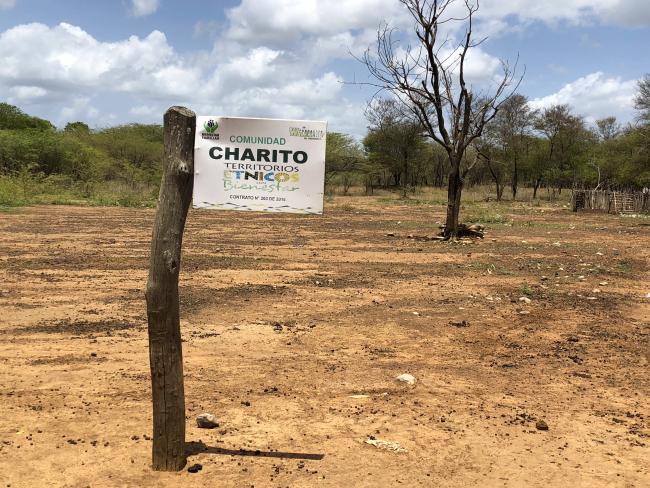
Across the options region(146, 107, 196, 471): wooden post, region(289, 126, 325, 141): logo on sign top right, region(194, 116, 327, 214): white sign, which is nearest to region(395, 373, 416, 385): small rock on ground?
region(194, 116, 327, 214): white sign

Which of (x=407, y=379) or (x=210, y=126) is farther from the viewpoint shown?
(x=407, y=379)

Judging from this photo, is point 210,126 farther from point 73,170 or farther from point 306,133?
point 73,170

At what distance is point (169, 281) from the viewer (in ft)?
10.4

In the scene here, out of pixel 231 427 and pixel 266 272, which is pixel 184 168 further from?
pixel 266 272

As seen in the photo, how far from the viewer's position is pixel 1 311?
6.94 meters

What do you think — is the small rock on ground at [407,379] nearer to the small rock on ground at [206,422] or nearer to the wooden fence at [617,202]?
the small rock on ground at [206,422]

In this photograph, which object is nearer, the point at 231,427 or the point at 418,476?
the point at 418,476

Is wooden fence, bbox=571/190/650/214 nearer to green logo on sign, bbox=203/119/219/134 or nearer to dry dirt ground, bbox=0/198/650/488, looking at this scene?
dry dirt ground, bbox=0/198/650/488

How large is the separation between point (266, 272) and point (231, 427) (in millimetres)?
6173

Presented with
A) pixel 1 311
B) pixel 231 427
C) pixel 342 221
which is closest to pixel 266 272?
pixel 1 311

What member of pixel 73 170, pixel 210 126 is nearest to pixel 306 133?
pixel 210 126

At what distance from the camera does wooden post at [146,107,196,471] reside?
10.4 feet

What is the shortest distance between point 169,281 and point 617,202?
3199 centimetres

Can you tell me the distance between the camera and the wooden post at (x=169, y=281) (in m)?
3.17
